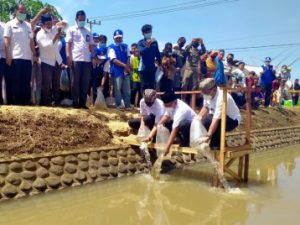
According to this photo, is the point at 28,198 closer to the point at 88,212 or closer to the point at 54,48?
the point at 88,212

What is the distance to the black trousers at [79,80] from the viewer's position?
28.9 feet

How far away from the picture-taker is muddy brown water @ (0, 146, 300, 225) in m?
5.41

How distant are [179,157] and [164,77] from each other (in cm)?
246

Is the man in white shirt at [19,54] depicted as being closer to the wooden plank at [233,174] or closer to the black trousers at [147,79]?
the black trousers at [147,79]

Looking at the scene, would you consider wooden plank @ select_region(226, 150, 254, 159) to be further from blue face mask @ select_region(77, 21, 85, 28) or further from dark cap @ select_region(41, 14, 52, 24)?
dark cap @ select_region(41, 14, 52, 24)

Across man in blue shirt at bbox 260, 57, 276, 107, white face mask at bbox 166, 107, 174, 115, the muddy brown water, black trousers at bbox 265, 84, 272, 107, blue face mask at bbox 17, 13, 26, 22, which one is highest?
blue face mask at bbox 17, 13, 26, 22

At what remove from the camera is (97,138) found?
7957 millimetres

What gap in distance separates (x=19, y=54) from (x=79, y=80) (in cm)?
151

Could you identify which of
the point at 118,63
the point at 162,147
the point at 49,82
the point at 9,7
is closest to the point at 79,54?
the point at 49,82

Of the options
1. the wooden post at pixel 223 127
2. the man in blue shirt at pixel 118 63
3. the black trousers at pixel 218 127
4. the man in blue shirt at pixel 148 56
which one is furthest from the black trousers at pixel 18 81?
the wooden post at pixel 223 127

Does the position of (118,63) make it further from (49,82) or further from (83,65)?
(49,82)

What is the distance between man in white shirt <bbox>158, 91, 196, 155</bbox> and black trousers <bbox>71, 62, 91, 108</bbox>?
7.77 feet

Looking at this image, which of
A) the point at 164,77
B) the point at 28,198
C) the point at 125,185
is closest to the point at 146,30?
the point at 164,77

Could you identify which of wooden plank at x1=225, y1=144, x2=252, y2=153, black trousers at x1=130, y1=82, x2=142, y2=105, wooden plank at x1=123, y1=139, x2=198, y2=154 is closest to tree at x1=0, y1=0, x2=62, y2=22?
black trousers at x1=130, y1=82, x2=142, y2=105
